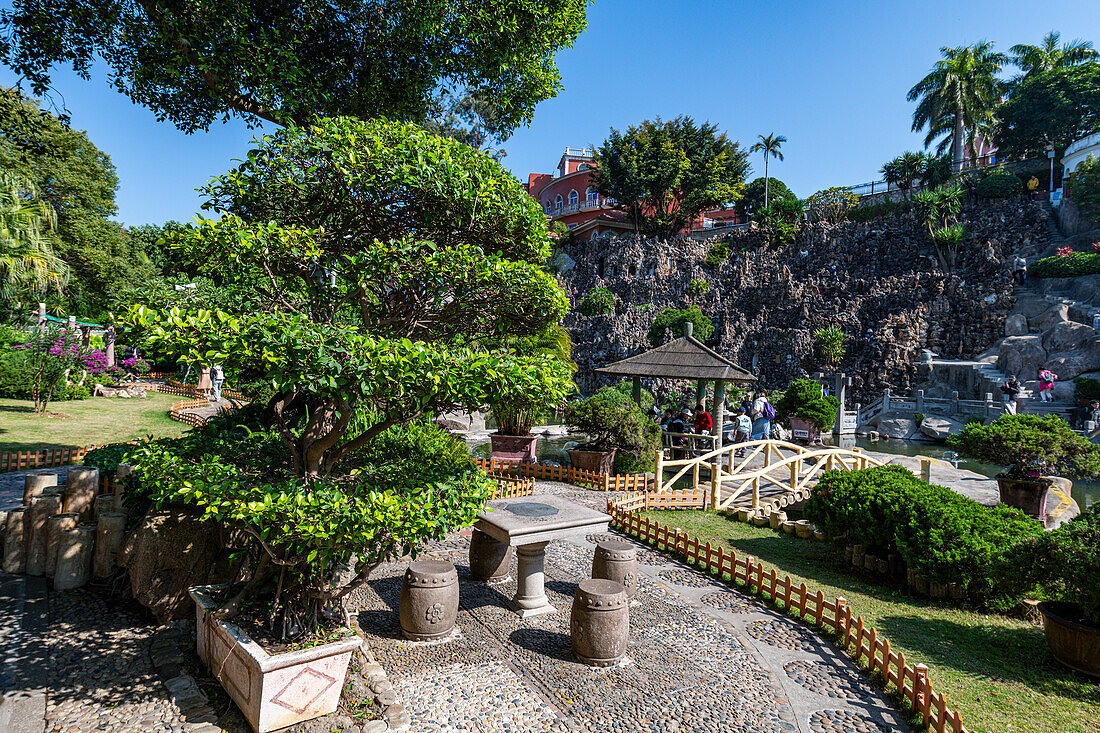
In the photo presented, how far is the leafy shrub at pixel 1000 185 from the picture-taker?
129ft

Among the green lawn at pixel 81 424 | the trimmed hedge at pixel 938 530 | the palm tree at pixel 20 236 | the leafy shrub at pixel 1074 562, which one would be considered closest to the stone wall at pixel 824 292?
the trimmed hedge at pixel 938 530

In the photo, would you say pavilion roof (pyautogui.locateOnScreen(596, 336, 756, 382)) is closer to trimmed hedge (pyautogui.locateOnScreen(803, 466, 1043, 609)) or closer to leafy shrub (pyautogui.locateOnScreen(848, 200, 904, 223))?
trimmed hedge (pyautogui.locateOnScreen(803, 466, 1043, 609))

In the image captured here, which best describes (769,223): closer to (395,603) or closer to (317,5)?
(317,5)

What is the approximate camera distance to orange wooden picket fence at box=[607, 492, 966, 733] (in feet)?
15.5

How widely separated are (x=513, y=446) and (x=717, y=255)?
36832mm

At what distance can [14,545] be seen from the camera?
684 cm

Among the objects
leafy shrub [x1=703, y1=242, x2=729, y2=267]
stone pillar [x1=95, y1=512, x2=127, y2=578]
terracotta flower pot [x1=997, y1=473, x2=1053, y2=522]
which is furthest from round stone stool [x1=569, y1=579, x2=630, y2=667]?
leafy shrub [x1=703, y1=242, x2=729, y2=267]

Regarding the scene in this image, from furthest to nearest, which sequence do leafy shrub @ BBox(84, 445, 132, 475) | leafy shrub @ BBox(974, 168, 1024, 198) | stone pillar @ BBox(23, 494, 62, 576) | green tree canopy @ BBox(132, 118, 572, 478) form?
leafy shrub @ BBox(974, 168, 1024, 198)
leafy shrub @ BBox(84, 445, 132, 475)
stone pillar @ BBox(23, 494, 62, 576)
green tree canopy @ BBox(132, 118, 572, 478)

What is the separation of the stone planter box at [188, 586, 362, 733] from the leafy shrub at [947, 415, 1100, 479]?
460 inches

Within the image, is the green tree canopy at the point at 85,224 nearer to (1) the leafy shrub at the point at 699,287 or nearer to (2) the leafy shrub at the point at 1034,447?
(2) the leafy shrub at the point at 1034,447

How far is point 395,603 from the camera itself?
684 cm

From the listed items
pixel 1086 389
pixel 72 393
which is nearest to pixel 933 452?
pixel 1086 389

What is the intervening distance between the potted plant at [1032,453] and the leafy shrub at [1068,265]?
102 ft

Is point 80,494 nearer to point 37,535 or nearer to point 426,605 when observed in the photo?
point 37,535
